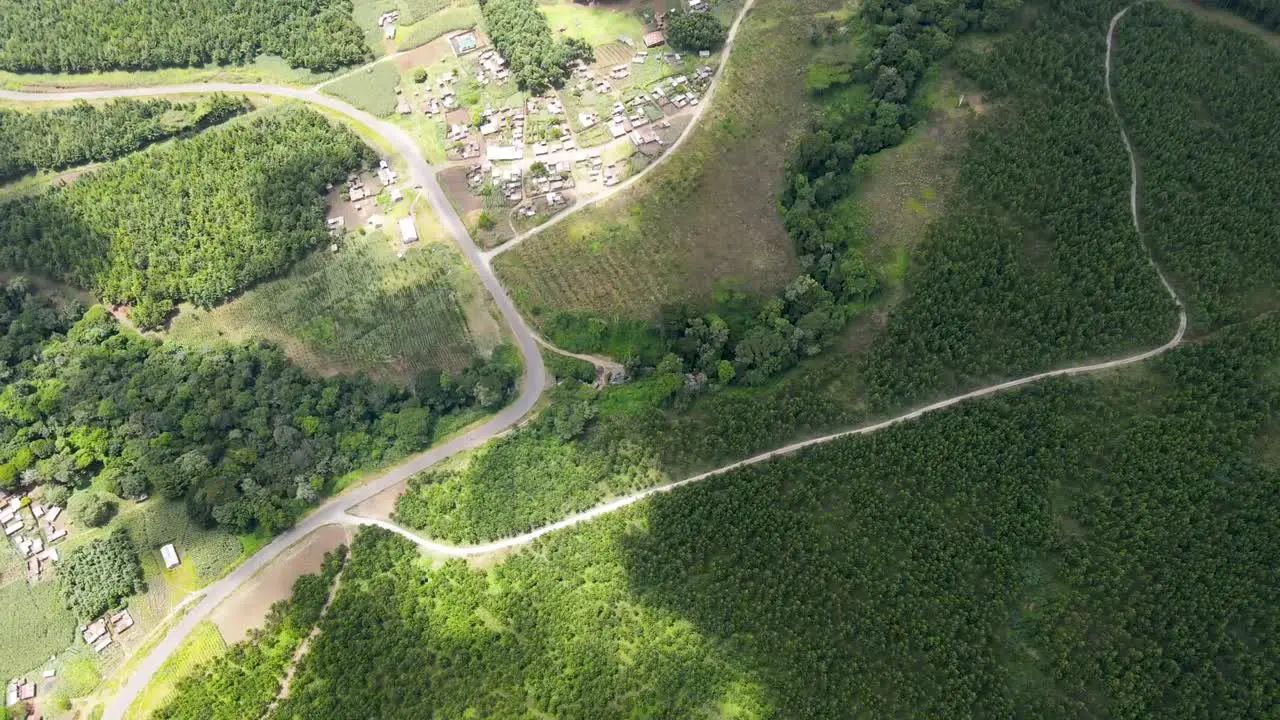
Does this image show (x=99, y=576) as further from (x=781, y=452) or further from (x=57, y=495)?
(x=781, y=452)

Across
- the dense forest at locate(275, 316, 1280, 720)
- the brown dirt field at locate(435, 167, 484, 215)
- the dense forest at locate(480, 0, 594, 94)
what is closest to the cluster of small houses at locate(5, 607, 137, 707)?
the dense forest at locate(275, 316, 1280, 720)

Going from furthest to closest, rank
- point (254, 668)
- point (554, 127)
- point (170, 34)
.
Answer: point (170, 34) < point (554, 127) < point (254, 668)

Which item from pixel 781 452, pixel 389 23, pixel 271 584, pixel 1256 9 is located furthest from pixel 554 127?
pixel 1256 9

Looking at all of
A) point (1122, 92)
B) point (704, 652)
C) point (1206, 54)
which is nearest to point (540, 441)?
point (704, 652)

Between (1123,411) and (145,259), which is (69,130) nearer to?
(145,259)

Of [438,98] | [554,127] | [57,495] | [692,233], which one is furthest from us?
[438,98]

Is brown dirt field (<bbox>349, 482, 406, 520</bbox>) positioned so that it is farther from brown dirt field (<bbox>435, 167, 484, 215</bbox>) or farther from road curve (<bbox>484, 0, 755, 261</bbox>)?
brown dirt field (<bbox>435, 167, 484, 215</bbox>)
